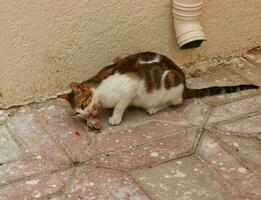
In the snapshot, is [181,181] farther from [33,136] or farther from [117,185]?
[33,136]

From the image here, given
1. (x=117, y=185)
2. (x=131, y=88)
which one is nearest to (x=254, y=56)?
(x=131, y=88)

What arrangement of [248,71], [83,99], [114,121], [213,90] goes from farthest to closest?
[248,71] → [213,90] → [114,121] → [83,99]

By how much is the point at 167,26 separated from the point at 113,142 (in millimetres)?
1027

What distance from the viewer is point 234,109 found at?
11.3 feet

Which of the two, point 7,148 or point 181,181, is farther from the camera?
point 7,148

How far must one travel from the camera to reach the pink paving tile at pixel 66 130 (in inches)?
121

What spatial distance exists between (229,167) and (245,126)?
0.43 metres

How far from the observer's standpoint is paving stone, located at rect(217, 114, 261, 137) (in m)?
3.21

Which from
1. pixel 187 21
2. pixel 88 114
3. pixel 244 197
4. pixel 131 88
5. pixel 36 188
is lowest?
pixel 244 197

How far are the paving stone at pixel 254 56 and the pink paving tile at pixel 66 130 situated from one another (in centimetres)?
151

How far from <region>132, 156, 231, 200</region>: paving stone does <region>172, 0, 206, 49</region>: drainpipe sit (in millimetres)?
1005

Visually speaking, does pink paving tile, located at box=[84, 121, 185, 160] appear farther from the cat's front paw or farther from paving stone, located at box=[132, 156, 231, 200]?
paving stone, located at box=[132, 156, 231, 200]

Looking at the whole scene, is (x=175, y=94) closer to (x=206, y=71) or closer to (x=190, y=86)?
(x=190, y=86)

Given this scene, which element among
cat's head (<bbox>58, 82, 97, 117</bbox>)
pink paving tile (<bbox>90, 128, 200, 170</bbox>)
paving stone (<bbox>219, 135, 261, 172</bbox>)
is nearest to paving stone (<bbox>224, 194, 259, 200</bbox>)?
paving stone (<bbox>219, 135, 261, 172</bbox>)
